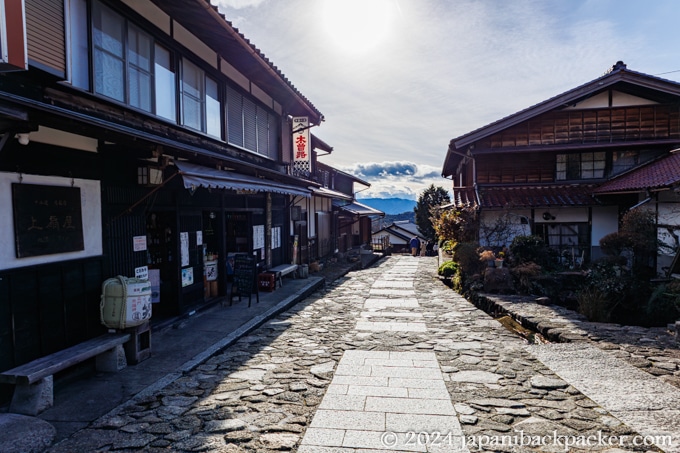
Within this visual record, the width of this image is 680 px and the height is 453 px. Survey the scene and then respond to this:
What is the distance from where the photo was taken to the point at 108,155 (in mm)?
7180

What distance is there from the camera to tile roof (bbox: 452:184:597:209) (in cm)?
1841

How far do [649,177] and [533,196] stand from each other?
4382 millimetres

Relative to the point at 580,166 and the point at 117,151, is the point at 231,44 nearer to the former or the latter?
the point at 117,151

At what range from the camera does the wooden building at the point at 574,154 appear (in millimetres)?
18641

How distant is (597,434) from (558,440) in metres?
0.50

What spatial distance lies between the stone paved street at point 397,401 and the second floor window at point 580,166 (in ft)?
45.5

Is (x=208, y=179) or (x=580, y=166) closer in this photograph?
(x=208, y=179)

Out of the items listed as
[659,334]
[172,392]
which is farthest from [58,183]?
[659,334]

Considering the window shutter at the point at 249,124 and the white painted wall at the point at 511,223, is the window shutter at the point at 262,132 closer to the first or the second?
the window shutter at the point at 249,124

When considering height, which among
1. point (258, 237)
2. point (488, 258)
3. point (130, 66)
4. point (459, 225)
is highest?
point (130, 66)

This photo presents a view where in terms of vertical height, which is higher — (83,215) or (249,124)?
(249,124)

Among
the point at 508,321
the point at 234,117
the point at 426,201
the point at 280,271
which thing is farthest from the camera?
the point at 426,201

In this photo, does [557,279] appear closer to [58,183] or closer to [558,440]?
[558,440]

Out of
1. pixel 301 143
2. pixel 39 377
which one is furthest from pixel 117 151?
pixel 301 143
